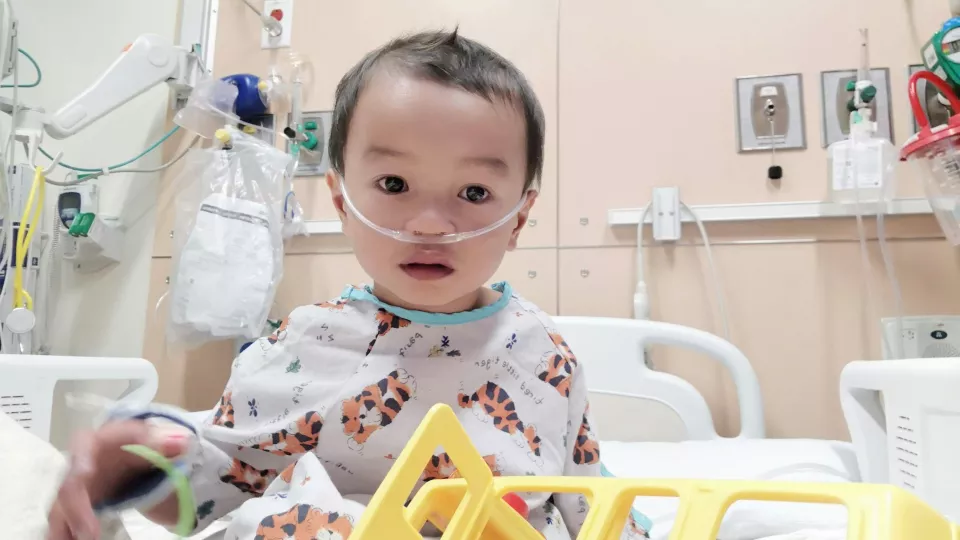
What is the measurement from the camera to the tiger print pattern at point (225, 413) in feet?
2.77

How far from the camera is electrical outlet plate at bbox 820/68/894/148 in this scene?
1.70 meters

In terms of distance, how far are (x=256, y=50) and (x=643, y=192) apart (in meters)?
1.29

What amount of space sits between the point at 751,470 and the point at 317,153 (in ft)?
4.76

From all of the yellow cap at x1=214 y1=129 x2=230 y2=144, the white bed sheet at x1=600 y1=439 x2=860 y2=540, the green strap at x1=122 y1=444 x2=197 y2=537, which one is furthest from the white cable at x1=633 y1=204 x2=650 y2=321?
the green strap at x1=122 y1=444 x2=197 y2=537

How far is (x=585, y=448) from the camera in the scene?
2.98 feet

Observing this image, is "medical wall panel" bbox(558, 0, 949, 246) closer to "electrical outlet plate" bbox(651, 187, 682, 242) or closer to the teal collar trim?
"electrical outlet plate" bbox(651, 187, 682, 242)

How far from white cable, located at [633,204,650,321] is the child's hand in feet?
4.29

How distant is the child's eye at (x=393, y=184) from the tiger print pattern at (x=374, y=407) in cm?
22

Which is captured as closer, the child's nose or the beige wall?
the child's nose

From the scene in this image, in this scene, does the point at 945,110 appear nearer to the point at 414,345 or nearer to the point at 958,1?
the point at 958,1

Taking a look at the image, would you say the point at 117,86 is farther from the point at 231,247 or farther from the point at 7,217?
the point at 231,247

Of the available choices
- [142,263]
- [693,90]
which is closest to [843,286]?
[693,90]

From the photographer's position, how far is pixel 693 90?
1808mm

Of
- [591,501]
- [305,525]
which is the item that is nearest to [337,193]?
[305,525]
